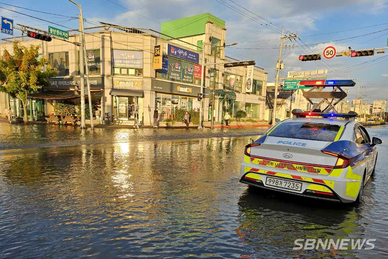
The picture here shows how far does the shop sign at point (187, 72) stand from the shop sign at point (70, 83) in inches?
380

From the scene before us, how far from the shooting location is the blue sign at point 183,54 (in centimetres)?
2697

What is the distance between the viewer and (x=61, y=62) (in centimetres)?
2648

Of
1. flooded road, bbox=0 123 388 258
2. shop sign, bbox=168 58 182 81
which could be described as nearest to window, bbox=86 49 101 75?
shop sign, bbox=168 58 182 81

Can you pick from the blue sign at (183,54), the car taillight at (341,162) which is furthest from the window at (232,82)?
the car taillight at (341,162)

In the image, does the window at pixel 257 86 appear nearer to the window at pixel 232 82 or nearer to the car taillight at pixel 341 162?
the window at pixel 232 82

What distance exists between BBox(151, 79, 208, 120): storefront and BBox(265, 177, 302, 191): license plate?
22.0 meters

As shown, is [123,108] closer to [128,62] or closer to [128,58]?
[128,62]

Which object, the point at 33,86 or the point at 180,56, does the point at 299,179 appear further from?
the point at 180,56

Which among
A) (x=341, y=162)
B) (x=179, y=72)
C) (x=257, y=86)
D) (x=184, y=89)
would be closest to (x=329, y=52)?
(x=184, y=89)

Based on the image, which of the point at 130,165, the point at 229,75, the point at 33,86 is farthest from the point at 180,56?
the point at 130,165

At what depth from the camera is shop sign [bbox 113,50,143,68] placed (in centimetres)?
2414

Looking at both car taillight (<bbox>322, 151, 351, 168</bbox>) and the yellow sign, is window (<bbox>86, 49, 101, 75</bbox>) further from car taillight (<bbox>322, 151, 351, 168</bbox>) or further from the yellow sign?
car taillight (<bbox>322, 151, 351, 168</bbox>)

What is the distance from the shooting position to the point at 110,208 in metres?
4.05

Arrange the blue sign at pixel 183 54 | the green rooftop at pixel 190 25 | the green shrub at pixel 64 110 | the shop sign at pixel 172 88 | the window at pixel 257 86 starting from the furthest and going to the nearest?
the window at pixel 257 86
the green rooftop at pixel 190 25
the blue sign at pixel 183 54
the shop sign at pixel 172 88
the green shrub at pixel 64 110
